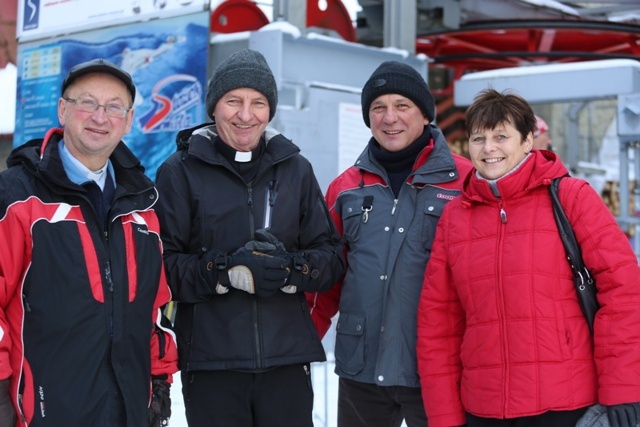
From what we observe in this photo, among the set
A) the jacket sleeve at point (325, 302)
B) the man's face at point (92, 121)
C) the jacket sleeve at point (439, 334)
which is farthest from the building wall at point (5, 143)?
the jacket sleeve at point (439, 334)

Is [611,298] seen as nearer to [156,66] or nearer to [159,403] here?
[159,403]

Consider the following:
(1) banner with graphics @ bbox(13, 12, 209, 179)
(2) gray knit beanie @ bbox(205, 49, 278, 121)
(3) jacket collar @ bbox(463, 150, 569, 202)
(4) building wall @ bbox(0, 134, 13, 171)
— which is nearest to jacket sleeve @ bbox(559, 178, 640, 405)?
(3) jacket collar @ bbox(463, 150, 569, 202)

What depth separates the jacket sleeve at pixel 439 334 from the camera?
3.16 meters

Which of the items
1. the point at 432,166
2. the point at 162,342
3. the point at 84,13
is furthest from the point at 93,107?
the point at 84,13

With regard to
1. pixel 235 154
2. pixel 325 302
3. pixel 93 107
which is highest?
pixel 93 107

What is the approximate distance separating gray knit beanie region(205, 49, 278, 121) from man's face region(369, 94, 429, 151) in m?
0.48

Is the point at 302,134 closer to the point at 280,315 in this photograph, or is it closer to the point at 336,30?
the point at 336,30

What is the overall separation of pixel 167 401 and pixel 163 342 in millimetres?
212

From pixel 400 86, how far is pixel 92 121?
1296mm

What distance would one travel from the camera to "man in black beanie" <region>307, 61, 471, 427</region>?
3.40 metres

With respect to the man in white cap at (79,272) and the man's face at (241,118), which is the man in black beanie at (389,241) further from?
the man in white cap at (79,272)

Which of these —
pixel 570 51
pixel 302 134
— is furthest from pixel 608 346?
pixel 570 51

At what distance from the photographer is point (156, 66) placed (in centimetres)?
693

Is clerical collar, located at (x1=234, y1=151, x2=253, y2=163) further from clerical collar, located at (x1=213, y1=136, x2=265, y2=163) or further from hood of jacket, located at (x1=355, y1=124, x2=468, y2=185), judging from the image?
hood of jacket, located at (x1=355, y1=124, x2=468, y2=185)
